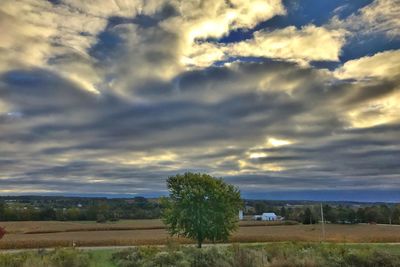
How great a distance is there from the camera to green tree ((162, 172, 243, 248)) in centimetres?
4794

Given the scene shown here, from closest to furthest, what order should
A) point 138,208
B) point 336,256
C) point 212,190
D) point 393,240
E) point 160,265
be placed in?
point 160,265 < point 336,256 < point 212,190 < point 393,240 < point 138,208

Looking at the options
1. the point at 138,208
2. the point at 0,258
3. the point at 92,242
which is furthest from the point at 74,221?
the point at 0,258

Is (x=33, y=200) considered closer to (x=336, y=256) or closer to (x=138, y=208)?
(x=138, y=208)

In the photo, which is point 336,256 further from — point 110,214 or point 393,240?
point 110,214

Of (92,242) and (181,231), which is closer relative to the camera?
(181,231)

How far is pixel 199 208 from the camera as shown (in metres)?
47.8

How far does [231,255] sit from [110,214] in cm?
9863

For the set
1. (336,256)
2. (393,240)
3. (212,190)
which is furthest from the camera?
(393,240)

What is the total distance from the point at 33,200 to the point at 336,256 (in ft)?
534

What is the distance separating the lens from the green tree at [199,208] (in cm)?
4794

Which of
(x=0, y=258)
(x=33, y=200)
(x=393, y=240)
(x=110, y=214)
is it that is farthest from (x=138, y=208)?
(x=0, y=258)

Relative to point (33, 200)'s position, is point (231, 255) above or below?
below

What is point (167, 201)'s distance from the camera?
49688 mm

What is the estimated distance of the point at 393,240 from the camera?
2477 inches
